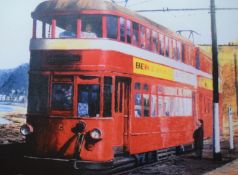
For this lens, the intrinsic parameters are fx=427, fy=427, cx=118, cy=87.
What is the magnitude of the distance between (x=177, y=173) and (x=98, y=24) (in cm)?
454

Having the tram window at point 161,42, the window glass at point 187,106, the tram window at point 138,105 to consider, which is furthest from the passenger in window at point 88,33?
the window glass at point 187,106

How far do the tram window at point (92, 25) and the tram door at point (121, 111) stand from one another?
1253mm

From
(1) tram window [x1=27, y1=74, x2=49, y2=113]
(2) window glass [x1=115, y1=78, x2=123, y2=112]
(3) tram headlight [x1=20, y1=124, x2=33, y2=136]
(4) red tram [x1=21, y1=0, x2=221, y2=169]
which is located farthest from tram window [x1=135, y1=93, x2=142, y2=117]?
(3) tram headlight [x1=20, y1=124, x2=33, y2=136]

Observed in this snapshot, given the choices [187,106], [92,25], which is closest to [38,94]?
[92,25]

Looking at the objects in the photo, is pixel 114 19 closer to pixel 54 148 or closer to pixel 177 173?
pixel 54 148

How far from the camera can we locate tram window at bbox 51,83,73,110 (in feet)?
33.1

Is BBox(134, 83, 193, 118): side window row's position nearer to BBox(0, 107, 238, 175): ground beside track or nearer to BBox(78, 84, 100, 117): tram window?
BBox(0, 107, 238, 175): ground beside track

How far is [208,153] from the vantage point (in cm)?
1695

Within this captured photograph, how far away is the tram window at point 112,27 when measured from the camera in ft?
34.8

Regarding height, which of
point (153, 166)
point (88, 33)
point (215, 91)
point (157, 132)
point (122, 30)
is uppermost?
point (122, 30)

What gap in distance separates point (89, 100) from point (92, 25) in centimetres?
192

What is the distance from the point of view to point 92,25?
10578 millimetres

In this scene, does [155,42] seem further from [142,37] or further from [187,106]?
[187,106]

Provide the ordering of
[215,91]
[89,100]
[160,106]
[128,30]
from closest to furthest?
1. [89,100]
2. [128,30]
3. [160,106]
4. [215,91]
